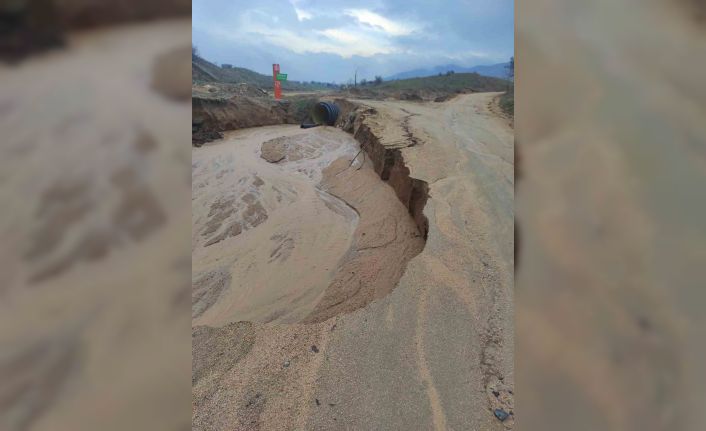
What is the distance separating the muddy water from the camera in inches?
126

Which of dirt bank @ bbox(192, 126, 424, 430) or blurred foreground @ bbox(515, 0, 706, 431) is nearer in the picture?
blurred foreground @ bbox(515, 0, 706, 431)

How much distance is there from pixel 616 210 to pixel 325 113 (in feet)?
39.5

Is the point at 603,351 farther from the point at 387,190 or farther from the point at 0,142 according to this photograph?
the point at 387,190

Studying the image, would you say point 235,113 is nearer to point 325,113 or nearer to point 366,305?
point 325,113

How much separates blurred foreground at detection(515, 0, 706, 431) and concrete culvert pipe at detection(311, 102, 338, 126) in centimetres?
1146

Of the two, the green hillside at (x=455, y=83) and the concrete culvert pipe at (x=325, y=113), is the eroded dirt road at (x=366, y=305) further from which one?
the green hillside at (x=455, y=83)

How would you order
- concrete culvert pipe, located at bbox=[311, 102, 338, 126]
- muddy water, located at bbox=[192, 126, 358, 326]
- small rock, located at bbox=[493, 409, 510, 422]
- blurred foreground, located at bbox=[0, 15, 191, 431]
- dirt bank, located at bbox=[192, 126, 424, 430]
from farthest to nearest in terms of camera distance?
concrete culvert pipe, located at bbox=[311, 102, 338, 126]
muddy water, located at bbox=[192, 126, 358, 326]
dirt bank, located at bbox=[192, 126, 424, 430]
small rock, located at bbox=[493, 409, 510, 422]
blurred foreground, located at bbox=[0, 15, 191, 431]

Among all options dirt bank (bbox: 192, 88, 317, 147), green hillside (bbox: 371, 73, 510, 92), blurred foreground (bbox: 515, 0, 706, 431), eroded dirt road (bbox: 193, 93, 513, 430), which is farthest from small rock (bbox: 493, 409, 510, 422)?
green hillside (bbox: 371, 73, 510, 92)

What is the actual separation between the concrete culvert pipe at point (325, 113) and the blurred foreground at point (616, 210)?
11458mm

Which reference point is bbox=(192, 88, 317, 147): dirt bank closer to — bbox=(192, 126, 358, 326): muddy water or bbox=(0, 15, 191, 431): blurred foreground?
bbox=(192, 126, 358, 326): muddy water

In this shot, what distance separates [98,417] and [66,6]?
0.35 m

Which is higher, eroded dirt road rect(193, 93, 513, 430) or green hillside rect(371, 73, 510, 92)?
green hillside rect(371, 73, 510, 92)

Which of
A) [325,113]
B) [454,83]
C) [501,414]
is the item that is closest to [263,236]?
[501,414]

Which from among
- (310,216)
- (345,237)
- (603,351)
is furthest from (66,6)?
(310,216)
